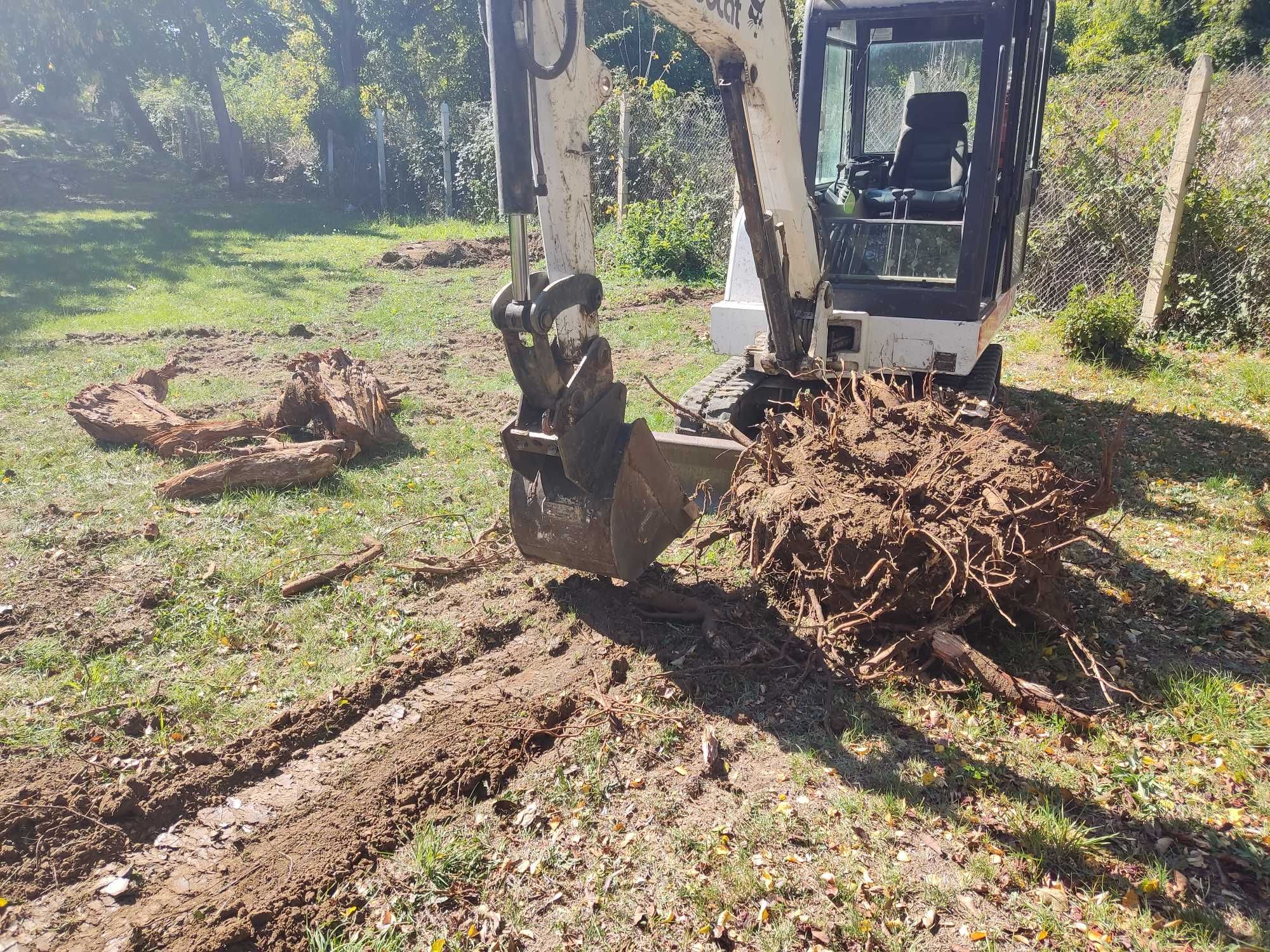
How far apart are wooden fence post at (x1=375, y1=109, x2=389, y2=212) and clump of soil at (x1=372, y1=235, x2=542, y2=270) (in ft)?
23.7

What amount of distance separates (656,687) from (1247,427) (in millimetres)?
5916

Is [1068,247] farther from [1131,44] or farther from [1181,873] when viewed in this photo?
[1131,44]

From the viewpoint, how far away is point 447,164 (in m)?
20.0

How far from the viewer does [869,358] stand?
528 cm

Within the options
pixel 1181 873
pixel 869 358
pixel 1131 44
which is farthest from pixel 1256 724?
pixel 1131 44

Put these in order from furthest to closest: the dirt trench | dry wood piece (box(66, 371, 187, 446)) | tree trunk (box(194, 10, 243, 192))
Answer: tree trunk (box(194, 10, 243, 192)) < dry wood piece (box(66, 371, 187, 446)) < the dirt trench

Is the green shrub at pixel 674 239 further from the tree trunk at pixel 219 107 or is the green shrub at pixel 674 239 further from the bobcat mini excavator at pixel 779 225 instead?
the tree trunk at pixel 219 107

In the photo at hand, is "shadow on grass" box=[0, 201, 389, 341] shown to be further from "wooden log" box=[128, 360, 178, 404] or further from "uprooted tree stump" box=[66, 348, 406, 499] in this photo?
"uprooted tree stump" box=[66, 348, 406, 499]

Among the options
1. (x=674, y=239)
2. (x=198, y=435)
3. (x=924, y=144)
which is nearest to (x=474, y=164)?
(x=674, y=239)

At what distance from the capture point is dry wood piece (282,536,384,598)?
446 centimetres

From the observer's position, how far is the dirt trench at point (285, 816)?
101 inches

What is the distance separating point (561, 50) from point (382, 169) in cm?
2097

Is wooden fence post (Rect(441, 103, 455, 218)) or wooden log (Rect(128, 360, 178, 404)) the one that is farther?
wooden fence post (Rect(441, 103, 455, 218))

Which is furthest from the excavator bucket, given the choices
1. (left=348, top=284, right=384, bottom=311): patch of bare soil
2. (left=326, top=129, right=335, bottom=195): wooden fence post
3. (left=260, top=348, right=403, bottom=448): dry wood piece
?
(left=326, top=129, right=335, bottom=195): wooden fence post
